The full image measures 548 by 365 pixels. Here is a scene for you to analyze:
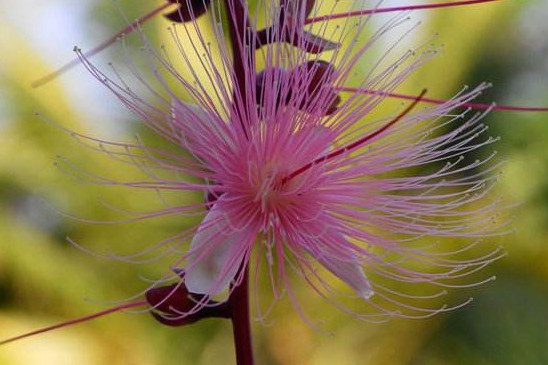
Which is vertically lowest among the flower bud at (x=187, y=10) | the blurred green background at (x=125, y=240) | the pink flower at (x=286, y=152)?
the blurred green background at (x=125, y=240)

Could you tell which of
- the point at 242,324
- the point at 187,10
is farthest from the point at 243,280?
the point at 187,10

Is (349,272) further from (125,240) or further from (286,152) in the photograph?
(125,240)

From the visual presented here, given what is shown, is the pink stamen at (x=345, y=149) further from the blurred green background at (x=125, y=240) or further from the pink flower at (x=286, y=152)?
the blurred green background at (x=125, y=240)

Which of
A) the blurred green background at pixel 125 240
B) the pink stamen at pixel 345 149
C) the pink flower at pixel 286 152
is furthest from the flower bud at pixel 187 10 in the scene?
the blurred green background at pixel 125 240

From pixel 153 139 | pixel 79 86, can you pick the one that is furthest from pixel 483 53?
pixel 79 86

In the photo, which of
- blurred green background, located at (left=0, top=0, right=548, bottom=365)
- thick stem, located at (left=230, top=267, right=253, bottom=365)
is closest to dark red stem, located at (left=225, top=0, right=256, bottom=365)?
thick stem, located at (left=230, top=267, right=253, bottom=365)
